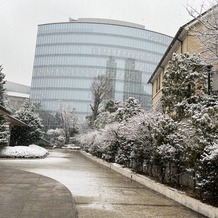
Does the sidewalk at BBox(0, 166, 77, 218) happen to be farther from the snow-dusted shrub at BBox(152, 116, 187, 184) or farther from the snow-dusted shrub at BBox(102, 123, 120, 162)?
the snow-dusted shrub at BBox(102, 123, 120, 162)

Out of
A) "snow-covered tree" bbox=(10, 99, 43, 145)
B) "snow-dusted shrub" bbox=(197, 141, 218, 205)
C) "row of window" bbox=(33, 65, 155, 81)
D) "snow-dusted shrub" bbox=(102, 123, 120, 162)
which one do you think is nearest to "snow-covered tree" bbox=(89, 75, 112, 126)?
"snow-covered tree" bbox=(10, 99, 43, 145)

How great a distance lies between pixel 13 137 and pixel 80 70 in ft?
208

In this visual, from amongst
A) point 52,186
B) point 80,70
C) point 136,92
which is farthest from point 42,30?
point 52,186

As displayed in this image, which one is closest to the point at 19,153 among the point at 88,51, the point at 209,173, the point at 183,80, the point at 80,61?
the point at 183,80

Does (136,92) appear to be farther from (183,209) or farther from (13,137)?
(183,209)

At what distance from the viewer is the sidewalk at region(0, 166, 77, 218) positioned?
7250 millimetres

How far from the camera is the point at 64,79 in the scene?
338ft

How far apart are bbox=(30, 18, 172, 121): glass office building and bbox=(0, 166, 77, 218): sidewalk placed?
89295 millimetres

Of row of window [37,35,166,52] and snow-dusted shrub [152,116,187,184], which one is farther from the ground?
row of window [37,35,166,52]

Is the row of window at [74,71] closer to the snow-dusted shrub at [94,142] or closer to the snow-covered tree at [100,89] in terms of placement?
the snow-covered tree at [100,89]

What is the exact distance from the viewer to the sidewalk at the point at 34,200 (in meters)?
7.25

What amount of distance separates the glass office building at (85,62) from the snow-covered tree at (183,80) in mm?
85251

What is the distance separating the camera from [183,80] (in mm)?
15211

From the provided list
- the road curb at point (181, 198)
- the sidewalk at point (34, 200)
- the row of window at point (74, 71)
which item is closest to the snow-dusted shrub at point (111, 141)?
the road curb at point (181, 198)
